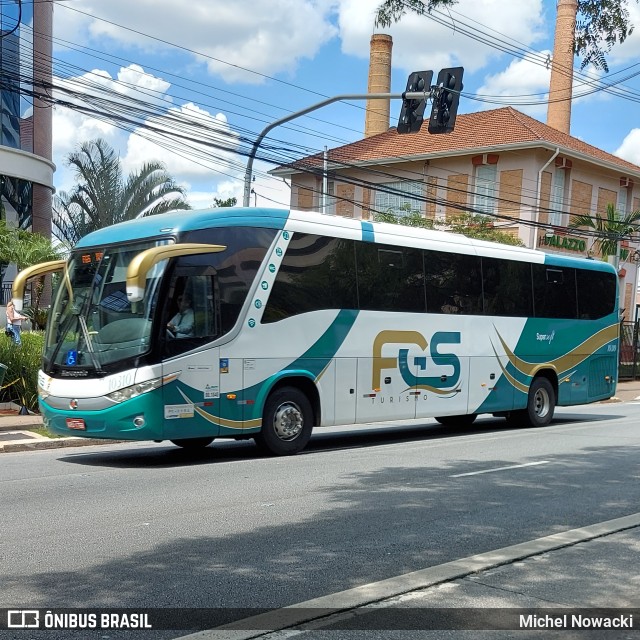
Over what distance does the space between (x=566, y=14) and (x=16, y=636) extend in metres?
43.6

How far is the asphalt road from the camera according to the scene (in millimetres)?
5746

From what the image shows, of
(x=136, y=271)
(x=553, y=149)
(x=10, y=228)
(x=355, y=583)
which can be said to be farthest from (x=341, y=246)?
(x=553, y=149)

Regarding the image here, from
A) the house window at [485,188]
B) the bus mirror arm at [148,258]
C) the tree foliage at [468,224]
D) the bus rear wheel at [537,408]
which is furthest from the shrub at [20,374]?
the house window at [485,188]

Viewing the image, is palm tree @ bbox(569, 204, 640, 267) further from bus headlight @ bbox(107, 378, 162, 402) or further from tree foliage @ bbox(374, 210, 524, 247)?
bus headlight @ bbox(107, 378, 162, 402)

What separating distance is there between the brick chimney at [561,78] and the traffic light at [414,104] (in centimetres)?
2796

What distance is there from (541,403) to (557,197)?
23.3 m

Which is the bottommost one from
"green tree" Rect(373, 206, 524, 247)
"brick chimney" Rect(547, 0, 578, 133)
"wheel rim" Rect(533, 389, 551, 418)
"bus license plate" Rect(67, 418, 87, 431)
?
"wheel rim" Rect(533, 389, 551, 418)

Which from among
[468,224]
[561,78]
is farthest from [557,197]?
[561,78]

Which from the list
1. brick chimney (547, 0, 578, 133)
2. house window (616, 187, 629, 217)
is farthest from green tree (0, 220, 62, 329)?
house window (616, 187, 629, 217)

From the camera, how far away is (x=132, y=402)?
10.8 meters

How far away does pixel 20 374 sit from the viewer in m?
16.8

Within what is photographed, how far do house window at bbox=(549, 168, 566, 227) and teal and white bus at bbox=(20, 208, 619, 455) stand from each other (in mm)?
22474

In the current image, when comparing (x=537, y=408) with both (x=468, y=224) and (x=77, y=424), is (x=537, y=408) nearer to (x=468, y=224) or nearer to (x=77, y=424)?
(x=77, y=424)

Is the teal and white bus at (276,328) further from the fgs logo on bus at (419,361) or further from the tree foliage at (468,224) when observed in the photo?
the tree foliage at (468,224)
